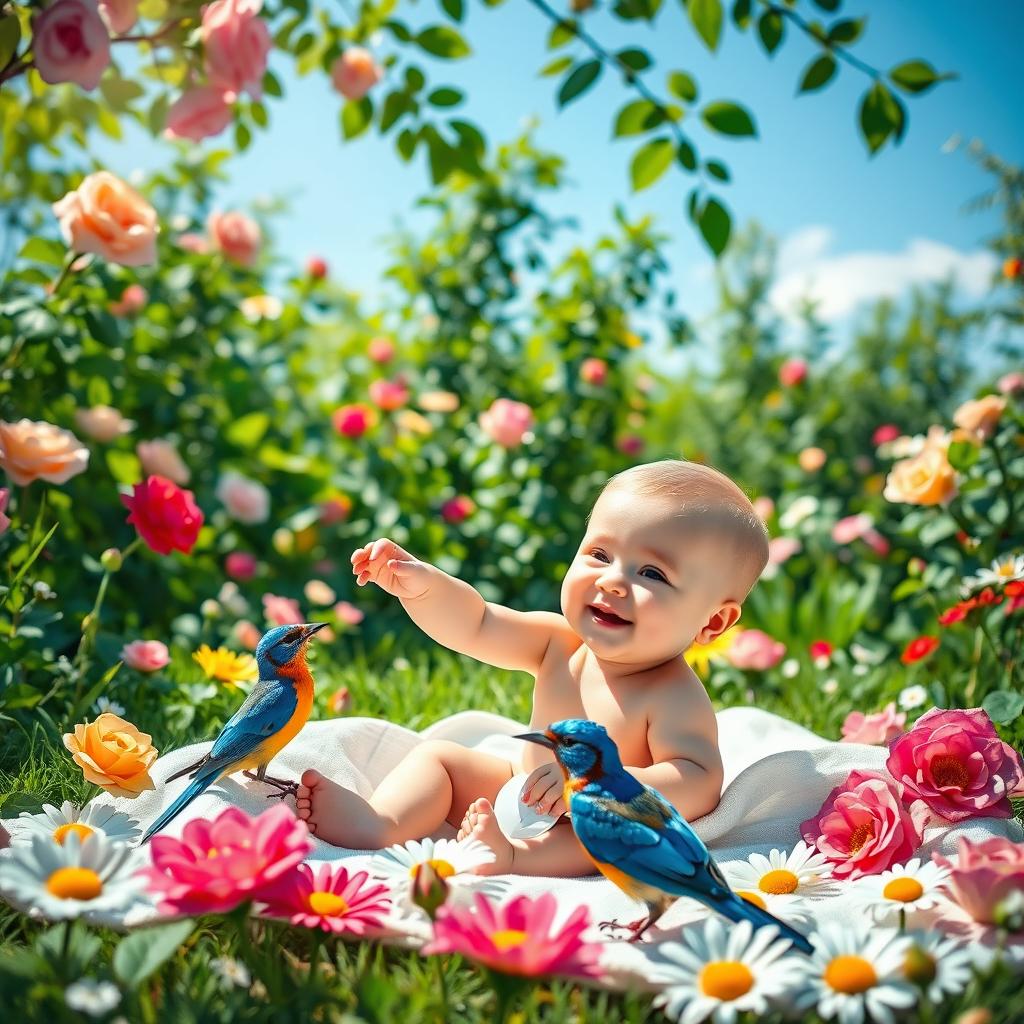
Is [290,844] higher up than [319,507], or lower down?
lower down

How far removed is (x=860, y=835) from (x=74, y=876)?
1.12 metres

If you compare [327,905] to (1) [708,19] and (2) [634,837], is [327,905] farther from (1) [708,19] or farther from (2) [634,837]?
(1) [708,19]

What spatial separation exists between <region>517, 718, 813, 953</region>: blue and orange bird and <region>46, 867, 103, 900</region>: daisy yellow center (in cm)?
52

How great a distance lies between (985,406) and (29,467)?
7.27 ft

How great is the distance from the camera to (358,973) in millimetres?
1229

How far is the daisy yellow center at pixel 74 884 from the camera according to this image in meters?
1.14

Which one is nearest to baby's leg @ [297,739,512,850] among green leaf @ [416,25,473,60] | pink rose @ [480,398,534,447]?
green leaf @ [416,25,473,60]

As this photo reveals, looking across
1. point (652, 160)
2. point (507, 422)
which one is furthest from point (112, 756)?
point (507, 422)

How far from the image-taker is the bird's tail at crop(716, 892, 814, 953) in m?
1.21

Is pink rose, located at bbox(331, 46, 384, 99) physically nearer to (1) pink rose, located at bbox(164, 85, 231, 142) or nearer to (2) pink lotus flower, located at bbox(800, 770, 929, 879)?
(1) pink rose, located at bbox(164, 85, 231, 142)

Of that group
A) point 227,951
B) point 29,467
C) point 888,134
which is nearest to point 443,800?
point 227,951

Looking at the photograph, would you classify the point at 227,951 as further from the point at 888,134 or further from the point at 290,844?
the point at 888,134

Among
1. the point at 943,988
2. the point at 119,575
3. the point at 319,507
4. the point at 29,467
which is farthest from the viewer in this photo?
the point at 319,507

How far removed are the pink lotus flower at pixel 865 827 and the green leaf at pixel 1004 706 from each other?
0.35 m
